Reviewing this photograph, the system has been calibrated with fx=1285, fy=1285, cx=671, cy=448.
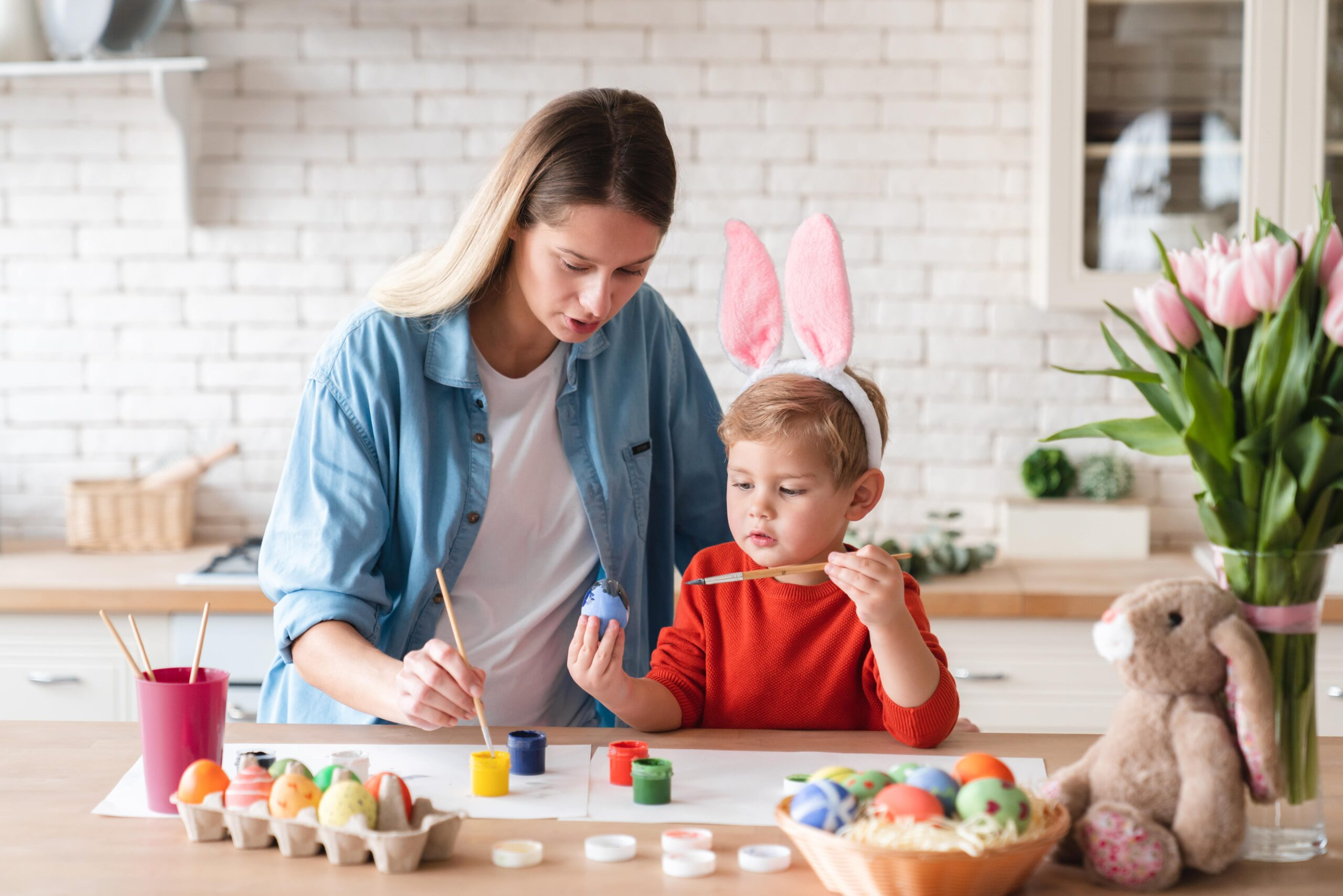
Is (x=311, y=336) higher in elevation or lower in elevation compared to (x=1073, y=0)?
lower

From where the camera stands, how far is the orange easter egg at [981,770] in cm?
110

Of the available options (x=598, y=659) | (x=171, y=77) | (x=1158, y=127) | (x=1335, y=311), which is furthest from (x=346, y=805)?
(x=1158, y=127)

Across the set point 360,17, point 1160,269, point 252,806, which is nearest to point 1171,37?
point 1160,269

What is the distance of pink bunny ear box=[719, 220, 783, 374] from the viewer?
1734mm

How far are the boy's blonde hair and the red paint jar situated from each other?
1.50 ft

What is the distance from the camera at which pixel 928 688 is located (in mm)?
1505

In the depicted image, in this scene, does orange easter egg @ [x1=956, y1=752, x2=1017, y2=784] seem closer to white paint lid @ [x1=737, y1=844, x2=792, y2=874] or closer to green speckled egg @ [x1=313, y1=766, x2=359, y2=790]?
white paint lid @ [x1=737, y1=844, x2=792, y2=874]

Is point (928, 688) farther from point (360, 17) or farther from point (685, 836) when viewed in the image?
point (360, 17)

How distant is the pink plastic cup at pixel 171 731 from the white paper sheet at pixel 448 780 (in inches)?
1.4

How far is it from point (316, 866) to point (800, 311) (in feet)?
2.94

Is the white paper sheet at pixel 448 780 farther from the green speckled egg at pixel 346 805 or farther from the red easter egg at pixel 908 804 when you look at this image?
the red easter egg at pixel 908 804

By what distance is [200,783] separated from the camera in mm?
1219

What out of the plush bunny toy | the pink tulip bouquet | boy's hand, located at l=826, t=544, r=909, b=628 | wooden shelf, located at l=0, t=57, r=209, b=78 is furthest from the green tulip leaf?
wooden shelf, located at l=0, t=57, r=209, b=78

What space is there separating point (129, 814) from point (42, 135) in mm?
2537
